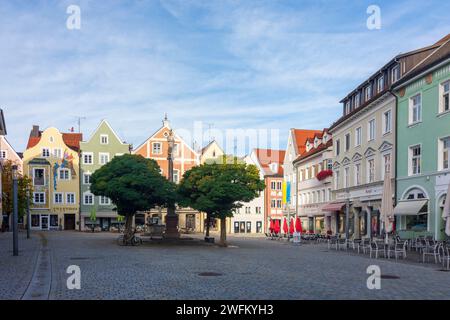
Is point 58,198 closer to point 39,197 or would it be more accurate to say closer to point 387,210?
point 39,197

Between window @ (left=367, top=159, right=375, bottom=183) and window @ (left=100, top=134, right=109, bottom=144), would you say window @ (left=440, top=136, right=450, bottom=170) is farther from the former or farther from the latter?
window @ (left=100, top=134, right=109, bottom=144)

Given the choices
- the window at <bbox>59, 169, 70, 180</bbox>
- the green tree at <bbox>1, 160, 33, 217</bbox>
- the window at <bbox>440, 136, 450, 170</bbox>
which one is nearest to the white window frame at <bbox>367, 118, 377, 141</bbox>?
the window at <bbox>440, 136, 450, 170</bbox>

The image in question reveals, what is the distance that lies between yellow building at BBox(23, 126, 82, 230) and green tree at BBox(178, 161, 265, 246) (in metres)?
41.8

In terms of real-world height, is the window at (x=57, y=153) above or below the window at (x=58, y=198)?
above

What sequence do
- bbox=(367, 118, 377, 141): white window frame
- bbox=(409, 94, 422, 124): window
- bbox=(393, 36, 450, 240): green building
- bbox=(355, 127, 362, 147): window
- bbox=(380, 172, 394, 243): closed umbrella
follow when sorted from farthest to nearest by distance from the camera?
1. bbox=(355, 127, 362, 147): window
2. bbox=(367, 118, 377, 141): white window frame
3. bbox=(409, 94, 422, 124): window
4. bbox=(393, 36, 450, 240): green building
5. bbox=(380, 172, 394, 243): closed umbrella

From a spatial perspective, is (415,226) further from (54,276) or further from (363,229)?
(54,276)

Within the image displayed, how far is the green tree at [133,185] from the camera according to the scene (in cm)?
3103

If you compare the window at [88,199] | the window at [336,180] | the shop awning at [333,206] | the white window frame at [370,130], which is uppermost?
the white window frame at [370,130]

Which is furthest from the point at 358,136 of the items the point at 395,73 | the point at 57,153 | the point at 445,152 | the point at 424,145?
the point at 57,153

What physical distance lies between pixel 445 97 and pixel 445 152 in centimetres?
298

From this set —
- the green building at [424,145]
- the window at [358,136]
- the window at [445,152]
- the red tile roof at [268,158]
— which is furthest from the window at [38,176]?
the window at [445,152]

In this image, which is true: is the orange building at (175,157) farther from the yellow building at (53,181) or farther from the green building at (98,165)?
the yellow building at (53,181)

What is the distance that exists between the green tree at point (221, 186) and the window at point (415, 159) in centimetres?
933

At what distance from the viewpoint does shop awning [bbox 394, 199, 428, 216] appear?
2909 centimetres
